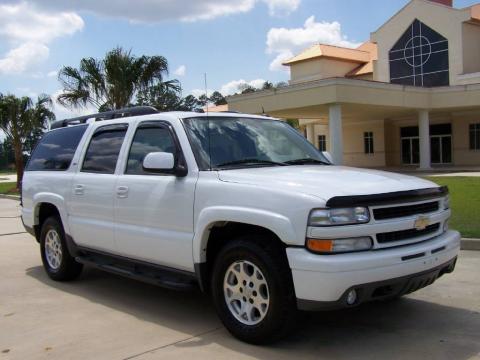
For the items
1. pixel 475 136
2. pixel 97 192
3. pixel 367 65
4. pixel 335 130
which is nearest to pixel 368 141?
pixel 367 65

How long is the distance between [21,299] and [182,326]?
231 cm

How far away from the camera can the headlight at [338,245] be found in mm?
4164

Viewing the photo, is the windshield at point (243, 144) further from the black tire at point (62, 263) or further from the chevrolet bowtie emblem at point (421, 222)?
the black tire at point (62, 263)

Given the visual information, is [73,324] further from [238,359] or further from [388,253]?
[388,253]

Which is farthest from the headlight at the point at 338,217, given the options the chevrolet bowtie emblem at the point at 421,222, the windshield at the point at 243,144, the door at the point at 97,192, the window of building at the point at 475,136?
the window of building at the point at 475,136

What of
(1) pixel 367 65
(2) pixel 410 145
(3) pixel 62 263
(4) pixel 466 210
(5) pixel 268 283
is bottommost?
(4) pixel 466 210

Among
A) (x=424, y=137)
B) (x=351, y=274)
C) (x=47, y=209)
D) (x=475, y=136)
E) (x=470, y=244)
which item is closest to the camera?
(x=351, y=274)

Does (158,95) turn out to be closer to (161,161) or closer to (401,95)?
(401,95)

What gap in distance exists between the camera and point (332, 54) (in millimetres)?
47562

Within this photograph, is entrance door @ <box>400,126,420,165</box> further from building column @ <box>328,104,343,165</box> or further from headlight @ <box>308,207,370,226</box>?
headlight @ <box>308,207,370,226</box>

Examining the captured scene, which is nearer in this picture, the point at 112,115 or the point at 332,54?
the point at 112,115

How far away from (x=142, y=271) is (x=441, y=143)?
3765cm

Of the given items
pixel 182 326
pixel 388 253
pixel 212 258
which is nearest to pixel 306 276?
pixel 388 253

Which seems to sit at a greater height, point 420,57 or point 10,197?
point 420,57
